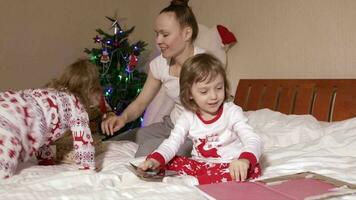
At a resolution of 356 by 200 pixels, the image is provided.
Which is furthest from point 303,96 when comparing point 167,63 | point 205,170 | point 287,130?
point 205,170

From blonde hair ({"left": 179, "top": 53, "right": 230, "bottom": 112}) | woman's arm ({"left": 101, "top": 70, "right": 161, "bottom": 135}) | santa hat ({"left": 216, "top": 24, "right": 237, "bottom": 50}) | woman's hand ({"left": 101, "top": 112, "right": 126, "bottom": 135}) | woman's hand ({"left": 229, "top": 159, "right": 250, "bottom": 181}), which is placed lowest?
woman's hand ({"left": 229, "top": 159, "right": 250, "bottom": 181})

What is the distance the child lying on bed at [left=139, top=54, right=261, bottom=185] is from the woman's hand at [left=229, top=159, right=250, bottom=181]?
0.40 ft

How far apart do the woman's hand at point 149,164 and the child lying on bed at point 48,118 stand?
0.29m

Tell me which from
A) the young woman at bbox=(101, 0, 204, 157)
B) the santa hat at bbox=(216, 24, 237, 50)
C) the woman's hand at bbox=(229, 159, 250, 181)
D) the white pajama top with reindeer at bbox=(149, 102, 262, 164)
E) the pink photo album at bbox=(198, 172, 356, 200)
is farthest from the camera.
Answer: the santa hat at bbox=(216, 24, 237, 50)

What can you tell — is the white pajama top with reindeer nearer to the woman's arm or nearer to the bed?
the bed

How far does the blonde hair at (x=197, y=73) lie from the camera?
4.53 ft

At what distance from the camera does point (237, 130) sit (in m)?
1.35

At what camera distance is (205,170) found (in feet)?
4.23

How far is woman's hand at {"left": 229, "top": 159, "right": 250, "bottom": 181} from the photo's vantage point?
115cm

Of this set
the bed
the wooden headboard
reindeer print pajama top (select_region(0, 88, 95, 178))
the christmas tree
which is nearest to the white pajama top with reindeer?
the bed

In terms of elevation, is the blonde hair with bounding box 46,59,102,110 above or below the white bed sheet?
above

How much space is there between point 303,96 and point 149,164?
1287 mm

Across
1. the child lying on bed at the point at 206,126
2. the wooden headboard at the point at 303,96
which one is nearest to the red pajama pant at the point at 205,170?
the child lying on bed at the point at 206,126

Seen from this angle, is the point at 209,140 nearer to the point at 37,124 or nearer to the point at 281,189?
the point at 281,189
